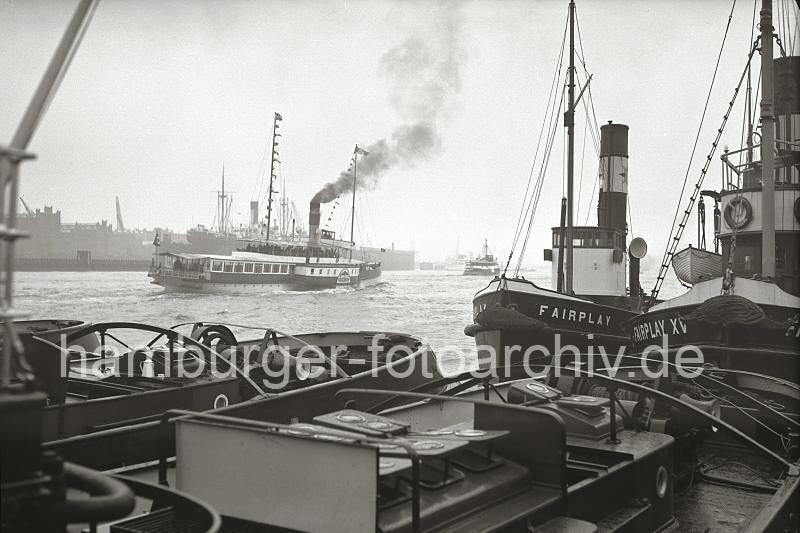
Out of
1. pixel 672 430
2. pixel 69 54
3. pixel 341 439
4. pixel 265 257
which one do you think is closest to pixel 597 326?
pixel 672 430

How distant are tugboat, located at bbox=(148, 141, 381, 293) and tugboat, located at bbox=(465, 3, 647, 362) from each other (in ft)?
115

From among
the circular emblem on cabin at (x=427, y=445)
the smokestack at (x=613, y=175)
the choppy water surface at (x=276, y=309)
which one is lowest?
the choppy water surface at (x=276, y=309)

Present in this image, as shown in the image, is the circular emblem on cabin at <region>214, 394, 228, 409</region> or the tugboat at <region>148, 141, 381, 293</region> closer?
the circular emblem on cabin at <region>214, 394, 228, 409</region>

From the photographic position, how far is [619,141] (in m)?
22.5

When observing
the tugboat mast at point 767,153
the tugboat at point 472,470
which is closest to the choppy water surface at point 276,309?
the tugboat mast at point 767,153

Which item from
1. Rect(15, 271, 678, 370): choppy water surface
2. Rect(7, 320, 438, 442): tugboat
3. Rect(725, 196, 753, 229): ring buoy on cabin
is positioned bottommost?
Rect(15, 271, 678, 370): choppy water surface

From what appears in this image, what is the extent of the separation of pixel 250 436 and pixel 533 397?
289 centimetres

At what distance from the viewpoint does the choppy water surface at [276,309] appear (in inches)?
1352

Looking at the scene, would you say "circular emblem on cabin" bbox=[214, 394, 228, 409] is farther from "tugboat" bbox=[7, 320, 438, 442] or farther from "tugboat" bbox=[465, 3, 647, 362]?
"tugboat" bbox=[465, 3, 647, 362]

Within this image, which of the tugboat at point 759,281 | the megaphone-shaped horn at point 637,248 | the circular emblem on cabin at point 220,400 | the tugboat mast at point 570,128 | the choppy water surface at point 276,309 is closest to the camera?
the circular emblem on cabin at point 220,400

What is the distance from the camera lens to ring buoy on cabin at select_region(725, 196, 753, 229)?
15.7m

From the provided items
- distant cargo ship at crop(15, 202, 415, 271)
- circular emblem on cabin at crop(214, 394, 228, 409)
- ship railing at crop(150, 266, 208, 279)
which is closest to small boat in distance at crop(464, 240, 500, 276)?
distant cargo ship at crop(15, 202, 415, 271)

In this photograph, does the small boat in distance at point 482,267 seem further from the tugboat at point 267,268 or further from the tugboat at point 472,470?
the tugboat at point 472,470

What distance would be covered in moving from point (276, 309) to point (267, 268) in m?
14.0
